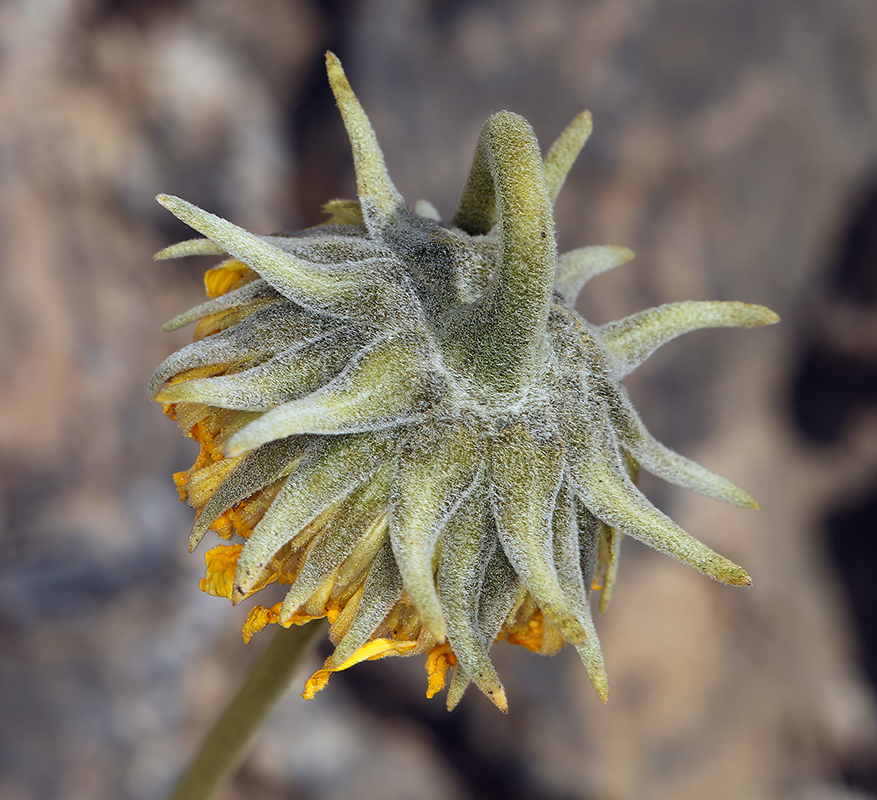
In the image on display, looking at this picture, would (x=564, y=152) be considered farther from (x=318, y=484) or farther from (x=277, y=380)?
(x=318, y=484)

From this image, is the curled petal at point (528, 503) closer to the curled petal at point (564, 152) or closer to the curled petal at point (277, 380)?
the curled petal at point (277, 380)

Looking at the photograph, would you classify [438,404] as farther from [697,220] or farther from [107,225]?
[697,220]

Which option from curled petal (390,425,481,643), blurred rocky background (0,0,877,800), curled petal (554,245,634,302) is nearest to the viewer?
curled petal (390,425,481,643)

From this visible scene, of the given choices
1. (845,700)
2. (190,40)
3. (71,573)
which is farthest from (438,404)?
(845,700)

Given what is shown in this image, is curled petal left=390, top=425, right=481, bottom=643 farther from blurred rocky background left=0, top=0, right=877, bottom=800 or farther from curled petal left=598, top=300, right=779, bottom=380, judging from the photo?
blurred rocky background left=0, top=0, right=877, bottom=800

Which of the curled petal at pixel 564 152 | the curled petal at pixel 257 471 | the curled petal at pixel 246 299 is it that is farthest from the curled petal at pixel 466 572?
the curled petal at pixel 564 152

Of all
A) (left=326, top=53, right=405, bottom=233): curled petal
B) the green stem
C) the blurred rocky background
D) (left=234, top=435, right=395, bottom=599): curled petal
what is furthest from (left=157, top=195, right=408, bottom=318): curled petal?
the blurred rocky background

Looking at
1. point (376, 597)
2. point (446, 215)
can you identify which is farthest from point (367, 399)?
point (446, 215)
